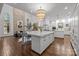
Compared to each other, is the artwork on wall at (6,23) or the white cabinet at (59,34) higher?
the artwork on wall at (6,23)

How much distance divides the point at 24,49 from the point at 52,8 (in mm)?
1064

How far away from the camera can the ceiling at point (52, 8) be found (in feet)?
6.29

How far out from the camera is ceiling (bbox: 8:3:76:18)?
192cm

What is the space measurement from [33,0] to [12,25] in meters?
0.71

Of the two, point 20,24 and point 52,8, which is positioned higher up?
point 52,8

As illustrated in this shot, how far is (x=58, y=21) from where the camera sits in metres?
2.06

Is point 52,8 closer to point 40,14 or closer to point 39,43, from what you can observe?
point 40,14

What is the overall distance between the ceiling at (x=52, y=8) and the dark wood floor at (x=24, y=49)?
0.65m

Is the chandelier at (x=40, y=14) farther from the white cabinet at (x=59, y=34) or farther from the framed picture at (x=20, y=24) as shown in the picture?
the white cabinet at (x=59, y=34)

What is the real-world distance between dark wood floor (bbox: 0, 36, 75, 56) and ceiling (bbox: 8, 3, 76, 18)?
0.65 meters

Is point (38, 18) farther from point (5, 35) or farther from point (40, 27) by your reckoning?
point (5, 35)

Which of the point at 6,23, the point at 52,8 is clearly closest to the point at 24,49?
the point at 6,23

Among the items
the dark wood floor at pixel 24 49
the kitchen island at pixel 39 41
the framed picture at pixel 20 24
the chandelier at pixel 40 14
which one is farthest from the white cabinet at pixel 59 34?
the framed picture at pixel 20 24

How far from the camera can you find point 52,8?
1.97 m
